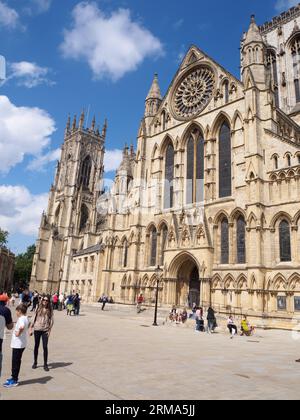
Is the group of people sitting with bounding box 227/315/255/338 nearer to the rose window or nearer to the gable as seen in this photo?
the gable

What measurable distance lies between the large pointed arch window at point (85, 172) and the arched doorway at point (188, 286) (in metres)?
55.5

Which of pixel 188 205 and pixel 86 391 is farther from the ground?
pixel 188 205

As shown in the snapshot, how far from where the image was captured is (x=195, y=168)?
1316 inches

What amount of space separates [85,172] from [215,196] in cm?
5972

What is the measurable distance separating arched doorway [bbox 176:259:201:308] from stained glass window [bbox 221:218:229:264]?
11.8 feet

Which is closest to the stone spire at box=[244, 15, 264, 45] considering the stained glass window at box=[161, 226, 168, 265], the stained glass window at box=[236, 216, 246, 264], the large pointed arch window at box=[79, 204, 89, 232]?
the stained glass window at box=[236, 216, 246, 264]

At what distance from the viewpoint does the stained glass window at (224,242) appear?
2778 cm

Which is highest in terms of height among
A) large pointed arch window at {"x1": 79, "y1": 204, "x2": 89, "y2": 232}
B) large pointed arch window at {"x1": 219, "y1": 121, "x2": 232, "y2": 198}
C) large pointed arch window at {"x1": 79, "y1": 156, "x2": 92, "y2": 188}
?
large pointed arch window at {"x1": 79, "y1": 156, "x2": 92, "y2": 188}

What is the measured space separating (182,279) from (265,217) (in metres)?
10.2

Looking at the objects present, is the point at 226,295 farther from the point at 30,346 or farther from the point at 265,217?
the point at 30,346

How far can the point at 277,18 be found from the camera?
52500mm

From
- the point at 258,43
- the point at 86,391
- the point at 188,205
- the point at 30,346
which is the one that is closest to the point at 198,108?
the point at 258,43

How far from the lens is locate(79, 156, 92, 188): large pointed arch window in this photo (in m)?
83.1
